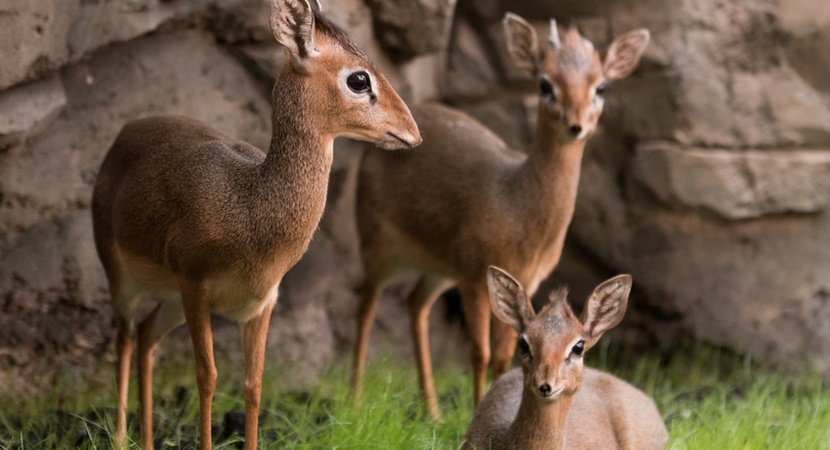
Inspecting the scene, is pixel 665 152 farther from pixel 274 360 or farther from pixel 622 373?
pixel 274 360

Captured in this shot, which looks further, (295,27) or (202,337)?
(202,337)

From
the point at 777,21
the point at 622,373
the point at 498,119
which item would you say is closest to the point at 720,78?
the point at 777,21

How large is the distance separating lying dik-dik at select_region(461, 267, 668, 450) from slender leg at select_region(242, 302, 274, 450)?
89cm

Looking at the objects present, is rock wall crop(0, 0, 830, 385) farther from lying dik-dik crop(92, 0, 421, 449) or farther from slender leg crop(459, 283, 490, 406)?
lying dik-dik crop(92, 0, 421, 449)

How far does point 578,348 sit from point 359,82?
1289 millimetres

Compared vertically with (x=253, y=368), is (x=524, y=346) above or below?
above

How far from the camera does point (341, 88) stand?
4.15 meters

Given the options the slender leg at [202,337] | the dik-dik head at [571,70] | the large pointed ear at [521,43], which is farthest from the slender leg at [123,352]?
the large pointed ear at [521,43]

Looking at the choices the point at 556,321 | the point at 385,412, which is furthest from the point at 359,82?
the point at 385,412

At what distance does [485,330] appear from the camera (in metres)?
5.85

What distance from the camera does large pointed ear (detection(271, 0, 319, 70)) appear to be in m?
4.00

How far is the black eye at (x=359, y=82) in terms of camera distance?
4164 millimetres

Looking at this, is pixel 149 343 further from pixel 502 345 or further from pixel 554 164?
pixel 554 164

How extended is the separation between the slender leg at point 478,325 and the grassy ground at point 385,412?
198 millimetres
